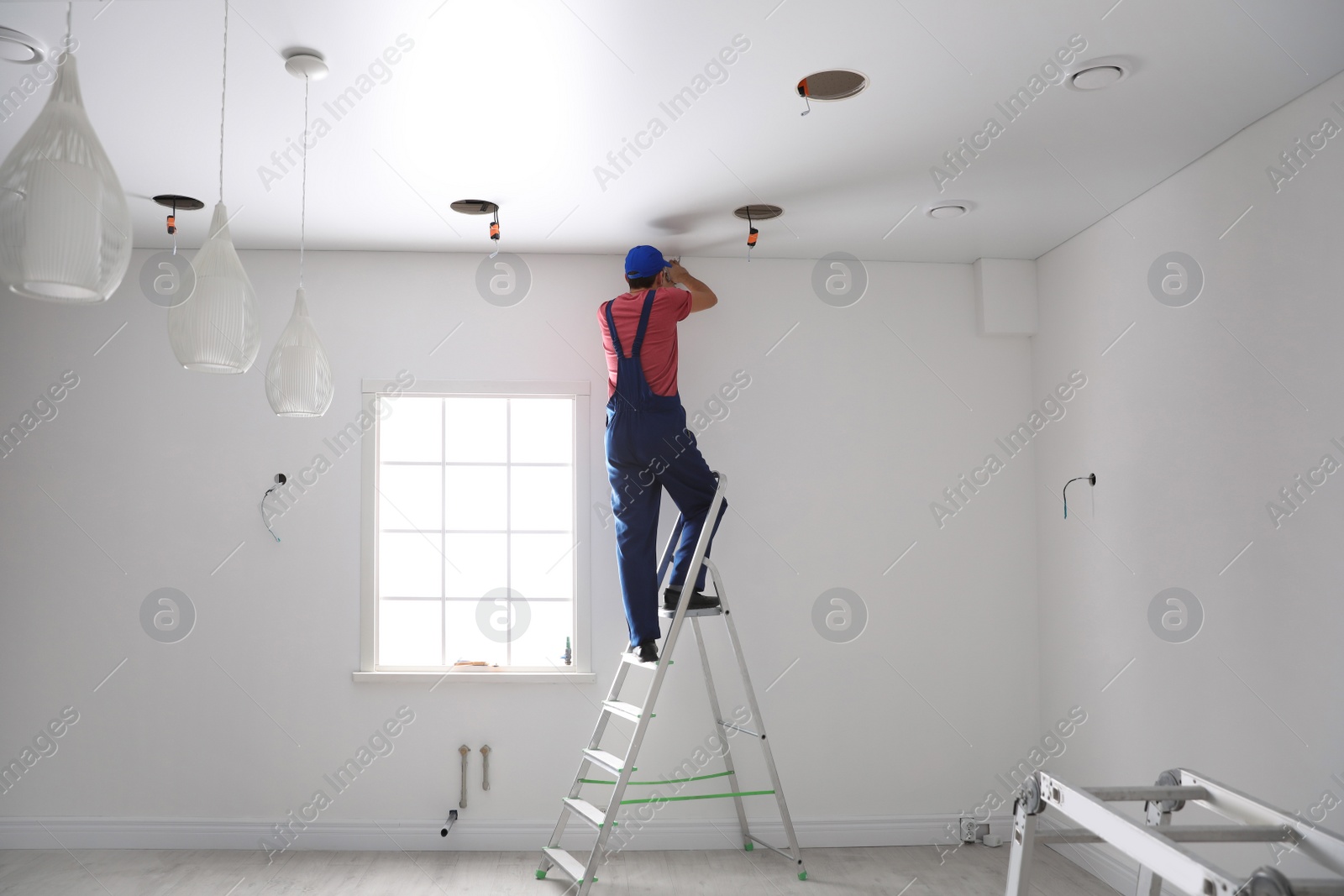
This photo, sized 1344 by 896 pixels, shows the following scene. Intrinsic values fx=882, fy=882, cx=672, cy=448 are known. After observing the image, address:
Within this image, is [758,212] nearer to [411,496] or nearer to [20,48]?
[411,496]

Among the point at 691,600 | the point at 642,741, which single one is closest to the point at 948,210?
the point at 691,600

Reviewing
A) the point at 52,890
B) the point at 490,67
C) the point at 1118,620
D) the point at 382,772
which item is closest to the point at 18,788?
the point at 52,890

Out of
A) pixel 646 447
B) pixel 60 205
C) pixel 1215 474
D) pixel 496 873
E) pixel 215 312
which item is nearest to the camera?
pixel 60 205

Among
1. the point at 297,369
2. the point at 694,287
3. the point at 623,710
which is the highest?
the point at 694,287

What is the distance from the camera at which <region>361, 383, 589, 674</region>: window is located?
14.1ft

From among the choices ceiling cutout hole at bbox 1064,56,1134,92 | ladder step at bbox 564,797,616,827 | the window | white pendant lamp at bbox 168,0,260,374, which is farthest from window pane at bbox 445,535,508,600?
ceiling cutout hole at bbox 1064,56,1134,92

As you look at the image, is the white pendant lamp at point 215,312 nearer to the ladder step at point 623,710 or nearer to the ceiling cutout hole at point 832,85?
the ceiling cutout hole at point 832,85

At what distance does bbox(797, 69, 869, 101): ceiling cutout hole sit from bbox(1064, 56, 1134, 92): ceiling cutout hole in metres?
0.61

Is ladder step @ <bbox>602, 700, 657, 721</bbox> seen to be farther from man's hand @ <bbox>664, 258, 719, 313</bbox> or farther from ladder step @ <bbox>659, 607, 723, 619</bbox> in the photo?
man's hand @ <bbox>664, 258, 719, 313</bbox>

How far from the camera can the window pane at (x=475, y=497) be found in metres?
4.37

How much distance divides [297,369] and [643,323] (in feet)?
4.63

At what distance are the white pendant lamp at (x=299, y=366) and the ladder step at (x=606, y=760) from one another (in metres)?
1.80

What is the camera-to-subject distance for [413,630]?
14.2 feet

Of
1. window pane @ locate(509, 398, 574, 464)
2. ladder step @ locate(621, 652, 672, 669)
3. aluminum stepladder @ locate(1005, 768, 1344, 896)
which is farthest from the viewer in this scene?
window pane @ locate(509, 398, 574, 464)
